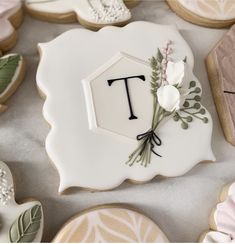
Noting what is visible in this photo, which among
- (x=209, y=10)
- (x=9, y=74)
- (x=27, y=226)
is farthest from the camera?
(x=209, y=10)

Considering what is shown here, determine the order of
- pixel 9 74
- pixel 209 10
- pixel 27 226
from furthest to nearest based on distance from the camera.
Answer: pixel 209 10 < pixel 9 74 < pixel 27 226

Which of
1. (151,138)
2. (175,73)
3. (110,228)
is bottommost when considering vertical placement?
(110,228)

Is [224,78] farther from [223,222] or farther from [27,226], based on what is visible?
[27,226]

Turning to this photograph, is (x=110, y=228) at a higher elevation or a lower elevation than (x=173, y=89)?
lower

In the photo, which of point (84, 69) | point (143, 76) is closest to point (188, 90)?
point (143, 76)

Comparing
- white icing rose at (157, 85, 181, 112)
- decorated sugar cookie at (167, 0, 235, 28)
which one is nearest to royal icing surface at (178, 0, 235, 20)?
decorated sugar cookie at (167, 0, 235, 28)

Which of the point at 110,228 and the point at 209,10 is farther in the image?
the point at 209,10

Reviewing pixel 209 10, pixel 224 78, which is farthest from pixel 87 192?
pixel 209 10

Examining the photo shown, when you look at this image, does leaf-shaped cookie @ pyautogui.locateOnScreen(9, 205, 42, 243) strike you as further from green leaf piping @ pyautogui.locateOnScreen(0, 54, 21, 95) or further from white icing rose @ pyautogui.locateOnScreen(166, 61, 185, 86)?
white icing rose @ pyautogui.locateOnScreen(166, 61, 185, 86)

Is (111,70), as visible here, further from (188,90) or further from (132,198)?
(132,198)
